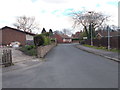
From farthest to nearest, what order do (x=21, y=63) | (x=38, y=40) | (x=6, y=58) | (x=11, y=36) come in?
(x=11, y=36), (x=38, y=40), (x=21, y=63), (x=6, y=58)

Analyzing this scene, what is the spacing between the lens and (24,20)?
63.2m

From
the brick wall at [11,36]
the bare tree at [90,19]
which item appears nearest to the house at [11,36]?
the brick wall at [11,36]

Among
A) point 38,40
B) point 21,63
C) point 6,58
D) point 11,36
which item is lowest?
point 21,63

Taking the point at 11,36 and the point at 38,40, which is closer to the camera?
the point at 38,40

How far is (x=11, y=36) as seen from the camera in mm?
37594

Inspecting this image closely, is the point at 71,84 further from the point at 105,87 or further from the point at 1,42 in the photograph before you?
the point at 1,42

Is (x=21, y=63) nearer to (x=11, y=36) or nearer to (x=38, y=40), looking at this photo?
(x=38, y=40)

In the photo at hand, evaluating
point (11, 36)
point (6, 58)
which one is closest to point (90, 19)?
point (11, 36)

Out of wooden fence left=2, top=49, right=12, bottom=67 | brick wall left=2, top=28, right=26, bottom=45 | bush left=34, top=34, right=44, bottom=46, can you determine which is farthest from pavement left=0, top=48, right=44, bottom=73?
brick wall left=2, top=28, right=26, bottom=45

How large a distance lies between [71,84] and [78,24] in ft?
139

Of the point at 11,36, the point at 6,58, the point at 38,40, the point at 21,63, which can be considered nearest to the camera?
the point at 6,58

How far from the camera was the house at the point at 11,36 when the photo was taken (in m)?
37.2

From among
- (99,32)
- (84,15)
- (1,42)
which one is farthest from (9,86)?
(99,32)

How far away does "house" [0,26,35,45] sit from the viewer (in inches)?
1466
